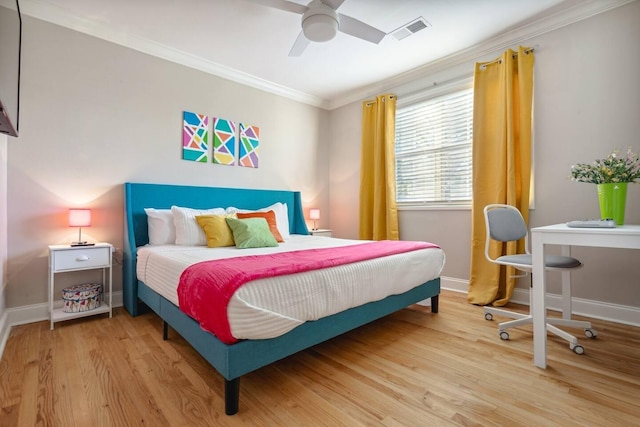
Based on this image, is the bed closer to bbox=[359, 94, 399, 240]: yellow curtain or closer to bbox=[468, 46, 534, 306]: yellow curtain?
bbox=[468, 46, 534, 306]: yellow curtain

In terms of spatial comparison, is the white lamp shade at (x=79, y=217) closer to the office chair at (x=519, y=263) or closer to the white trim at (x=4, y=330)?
the white trim at (x=4, y=330)

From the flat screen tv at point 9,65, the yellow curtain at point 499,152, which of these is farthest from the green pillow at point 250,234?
the yellow curtain at point 499,152

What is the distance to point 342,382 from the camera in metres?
1.57

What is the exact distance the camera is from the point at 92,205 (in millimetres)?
2738

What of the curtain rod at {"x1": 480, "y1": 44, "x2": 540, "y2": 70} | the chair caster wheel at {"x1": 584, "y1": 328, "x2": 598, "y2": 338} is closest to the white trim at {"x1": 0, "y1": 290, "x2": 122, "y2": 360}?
the chair caster wheel at {"x1": 584, "y1": 328, "x2": 598, "y2": 338}

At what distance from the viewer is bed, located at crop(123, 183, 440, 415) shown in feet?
4.40

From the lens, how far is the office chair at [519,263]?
1947mm

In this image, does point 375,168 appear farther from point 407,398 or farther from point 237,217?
point 407,398

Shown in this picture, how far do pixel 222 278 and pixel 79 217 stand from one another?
189 cm

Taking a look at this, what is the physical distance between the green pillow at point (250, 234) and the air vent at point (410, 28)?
2.24m

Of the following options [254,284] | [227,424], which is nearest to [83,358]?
[227,424]

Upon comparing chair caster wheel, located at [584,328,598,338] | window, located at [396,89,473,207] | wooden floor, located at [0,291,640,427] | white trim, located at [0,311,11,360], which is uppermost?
window, located at [396,89,473,207]

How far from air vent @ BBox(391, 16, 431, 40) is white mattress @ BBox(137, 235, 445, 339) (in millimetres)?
2041

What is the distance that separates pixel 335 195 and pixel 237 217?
6.69ft
